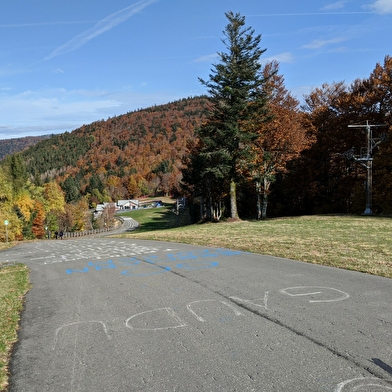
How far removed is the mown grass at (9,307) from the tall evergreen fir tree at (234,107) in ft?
60.4

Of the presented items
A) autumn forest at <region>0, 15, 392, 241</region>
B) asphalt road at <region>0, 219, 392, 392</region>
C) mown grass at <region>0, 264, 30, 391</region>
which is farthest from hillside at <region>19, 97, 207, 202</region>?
asphalt road at <region>0, 219, 392, 392</region>

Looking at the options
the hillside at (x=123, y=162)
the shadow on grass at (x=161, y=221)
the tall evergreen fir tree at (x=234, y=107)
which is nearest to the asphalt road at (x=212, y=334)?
the tall evergreen fir tree at (x=234, y=107)

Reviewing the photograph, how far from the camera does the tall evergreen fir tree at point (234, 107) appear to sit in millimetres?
28062

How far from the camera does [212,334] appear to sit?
201 inches

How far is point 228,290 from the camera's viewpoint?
24.7ft

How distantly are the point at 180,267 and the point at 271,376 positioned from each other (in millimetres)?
6929

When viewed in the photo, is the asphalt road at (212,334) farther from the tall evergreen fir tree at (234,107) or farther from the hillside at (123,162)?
the hillside at (123,162)

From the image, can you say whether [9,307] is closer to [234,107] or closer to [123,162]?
[234,107]

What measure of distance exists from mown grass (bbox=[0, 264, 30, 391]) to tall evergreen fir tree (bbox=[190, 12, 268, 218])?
1841cm

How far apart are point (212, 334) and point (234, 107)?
24.9m

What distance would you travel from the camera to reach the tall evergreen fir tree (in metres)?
28.1

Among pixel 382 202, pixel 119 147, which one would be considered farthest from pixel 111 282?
pixel 119 147

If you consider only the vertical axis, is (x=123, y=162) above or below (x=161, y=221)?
above

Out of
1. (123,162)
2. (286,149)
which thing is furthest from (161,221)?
(123,162)
